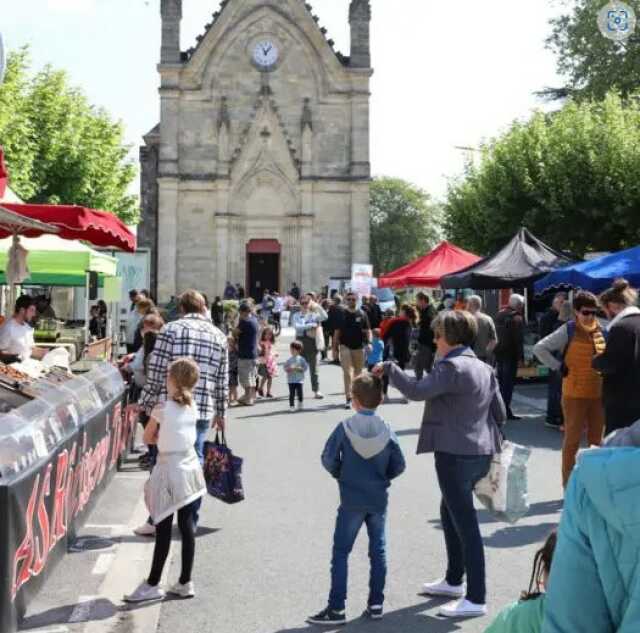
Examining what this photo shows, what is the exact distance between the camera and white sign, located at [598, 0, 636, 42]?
22.0 metres

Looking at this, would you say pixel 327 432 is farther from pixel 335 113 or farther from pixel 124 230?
pixel 335 113

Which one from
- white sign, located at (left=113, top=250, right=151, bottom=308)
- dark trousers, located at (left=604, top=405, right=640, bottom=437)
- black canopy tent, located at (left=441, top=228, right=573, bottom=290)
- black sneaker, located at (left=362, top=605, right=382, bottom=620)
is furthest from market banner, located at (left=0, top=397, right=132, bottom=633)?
white sign, located at (left=113, top=250, right=151, bottom=308)

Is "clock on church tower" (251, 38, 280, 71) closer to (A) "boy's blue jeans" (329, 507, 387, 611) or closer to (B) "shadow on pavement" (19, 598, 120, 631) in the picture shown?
(B) "shadow on pavement" (19, 598, 120, 631)

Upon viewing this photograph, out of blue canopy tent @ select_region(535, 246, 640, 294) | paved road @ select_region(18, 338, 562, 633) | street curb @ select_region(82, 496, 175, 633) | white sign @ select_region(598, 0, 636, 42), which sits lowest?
street curb @ select_region(82, 496, 175, 633)

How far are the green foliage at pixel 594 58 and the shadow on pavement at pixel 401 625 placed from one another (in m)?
40.1

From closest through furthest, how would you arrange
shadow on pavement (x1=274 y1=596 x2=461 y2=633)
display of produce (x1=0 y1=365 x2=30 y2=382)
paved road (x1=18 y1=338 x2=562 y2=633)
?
shadow on pavement (x1=274 y1=596 x2=461 y2=633) → paved road (x1=18 y1=338 x2=562 y2=633) → display of produce (x1=0 y1=365 x2=30 y2=382)

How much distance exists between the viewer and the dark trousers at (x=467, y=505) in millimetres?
6145

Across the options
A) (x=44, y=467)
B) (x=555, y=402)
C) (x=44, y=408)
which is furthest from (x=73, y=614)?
(x=555, y=402)

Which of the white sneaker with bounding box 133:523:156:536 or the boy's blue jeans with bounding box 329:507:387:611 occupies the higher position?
the boy's blue jeans with bounding box 329:507:387:611

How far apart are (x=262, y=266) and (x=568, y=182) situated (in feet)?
67.7

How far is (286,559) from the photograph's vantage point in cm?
750

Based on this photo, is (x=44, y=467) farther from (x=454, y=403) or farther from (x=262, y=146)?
(x=262, y=146)

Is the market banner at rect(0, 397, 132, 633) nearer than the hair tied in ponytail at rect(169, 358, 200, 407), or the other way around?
the market banner at rect(0, 397, 132, 633)

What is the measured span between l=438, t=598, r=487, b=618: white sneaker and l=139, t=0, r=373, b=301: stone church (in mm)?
44164
